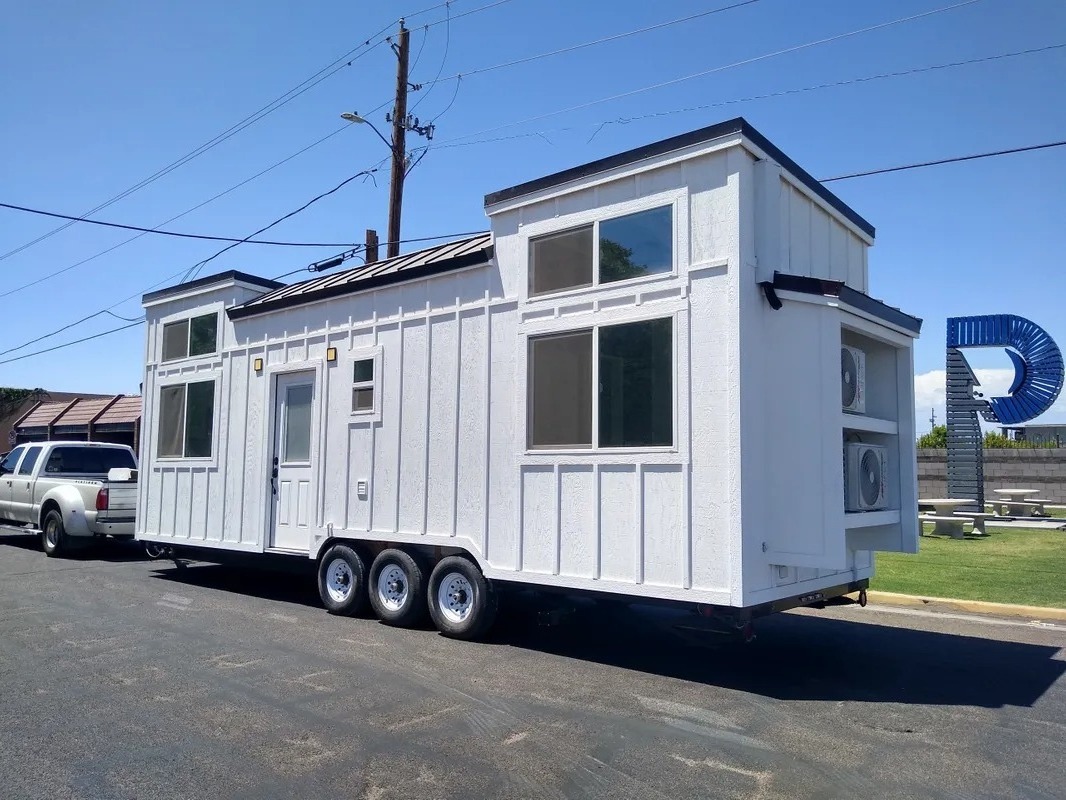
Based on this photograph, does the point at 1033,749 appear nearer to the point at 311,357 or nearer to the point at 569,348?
the point at 569,348

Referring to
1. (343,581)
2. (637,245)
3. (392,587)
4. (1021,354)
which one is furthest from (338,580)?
(1021,354)

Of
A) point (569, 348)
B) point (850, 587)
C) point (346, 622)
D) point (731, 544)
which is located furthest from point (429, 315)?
point (850, 587)

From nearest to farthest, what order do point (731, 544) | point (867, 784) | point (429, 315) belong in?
point (867, 784), point (731, 544), point (429, 315)

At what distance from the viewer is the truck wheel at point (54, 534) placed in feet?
46.3

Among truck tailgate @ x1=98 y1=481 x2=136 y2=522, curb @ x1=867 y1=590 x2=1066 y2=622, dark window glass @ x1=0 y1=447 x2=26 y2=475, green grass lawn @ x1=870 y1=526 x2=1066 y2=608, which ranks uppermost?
dark window glass @ x1=0 y1=447 x2=26 y2=475

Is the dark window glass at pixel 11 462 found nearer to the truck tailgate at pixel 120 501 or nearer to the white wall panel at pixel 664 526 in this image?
the truck tailgate at pixel 120 501

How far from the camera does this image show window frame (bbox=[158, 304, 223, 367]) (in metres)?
11.5

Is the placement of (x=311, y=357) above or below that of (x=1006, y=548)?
above

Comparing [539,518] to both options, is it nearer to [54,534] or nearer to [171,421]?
[171,421]

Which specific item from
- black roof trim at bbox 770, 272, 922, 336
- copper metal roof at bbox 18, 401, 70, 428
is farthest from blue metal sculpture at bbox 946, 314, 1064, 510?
copper metal roof at bbox 18, 401, 70, 428

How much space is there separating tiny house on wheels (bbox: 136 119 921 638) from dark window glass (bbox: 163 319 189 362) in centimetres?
207

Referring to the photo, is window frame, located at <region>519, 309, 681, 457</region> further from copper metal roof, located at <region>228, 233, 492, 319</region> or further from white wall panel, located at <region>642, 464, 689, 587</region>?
copper metal roof, located at <region>228, 233, 492, 319</region>

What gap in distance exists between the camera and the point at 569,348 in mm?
7566

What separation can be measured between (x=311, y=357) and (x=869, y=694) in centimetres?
688
